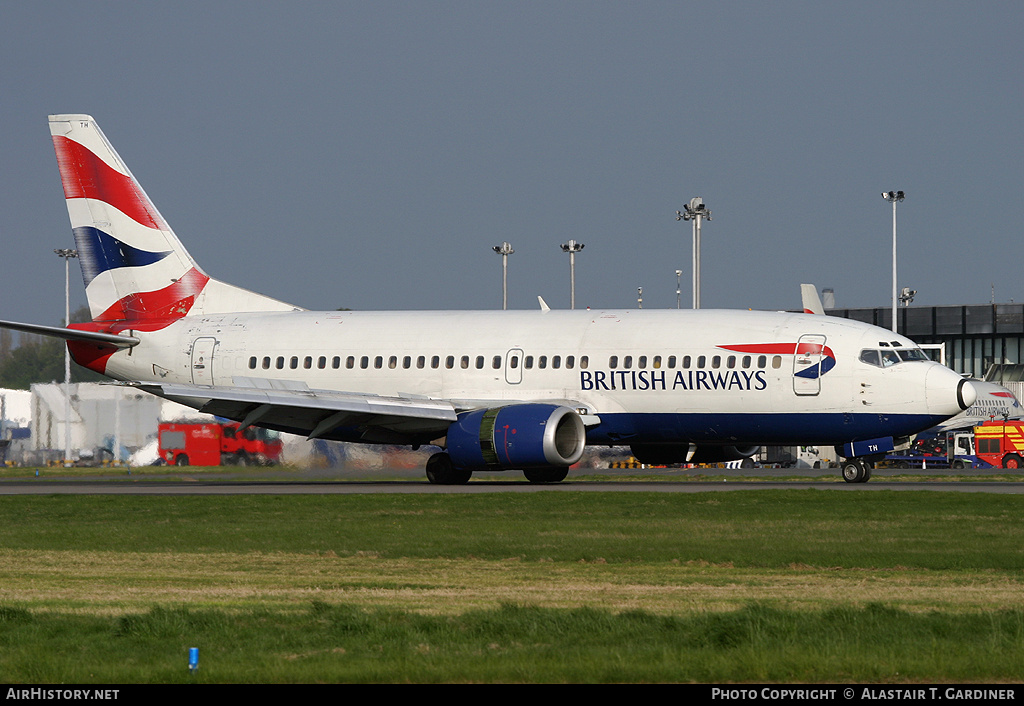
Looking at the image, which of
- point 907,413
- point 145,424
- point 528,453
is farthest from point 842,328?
point 145,424

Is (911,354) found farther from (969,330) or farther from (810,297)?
(969,330)

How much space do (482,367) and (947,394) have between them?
11.6 m

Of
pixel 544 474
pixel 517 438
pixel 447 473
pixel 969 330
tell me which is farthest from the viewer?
pixel 969 330

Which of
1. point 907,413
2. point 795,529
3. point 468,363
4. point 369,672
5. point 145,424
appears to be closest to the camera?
point 369,672

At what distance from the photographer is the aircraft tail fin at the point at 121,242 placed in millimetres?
39438

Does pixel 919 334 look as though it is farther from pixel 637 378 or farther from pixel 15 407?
pixel 637 378

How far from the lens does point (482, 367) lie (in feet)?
115

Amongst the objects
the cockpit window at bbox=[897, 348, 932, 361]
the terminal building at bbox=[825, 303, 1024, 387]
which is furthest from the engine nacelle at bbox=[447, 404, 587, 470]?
the terminal building at bbox=[825, 303, 1024, 387]

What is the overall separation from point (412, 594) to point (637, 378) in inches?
749

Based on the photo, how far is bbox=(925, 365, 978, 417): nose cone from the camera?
30.9 m

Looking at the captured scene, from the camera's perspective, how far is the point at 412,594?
14.6 m

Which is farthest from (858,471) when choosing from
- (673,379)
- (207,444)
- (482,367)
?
(207,444)

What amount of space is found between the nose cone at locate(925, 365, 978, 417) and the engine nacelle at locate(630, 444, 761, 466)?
546cm

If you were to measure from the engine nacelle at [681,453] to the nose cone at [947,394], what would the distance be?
5.46 meters
